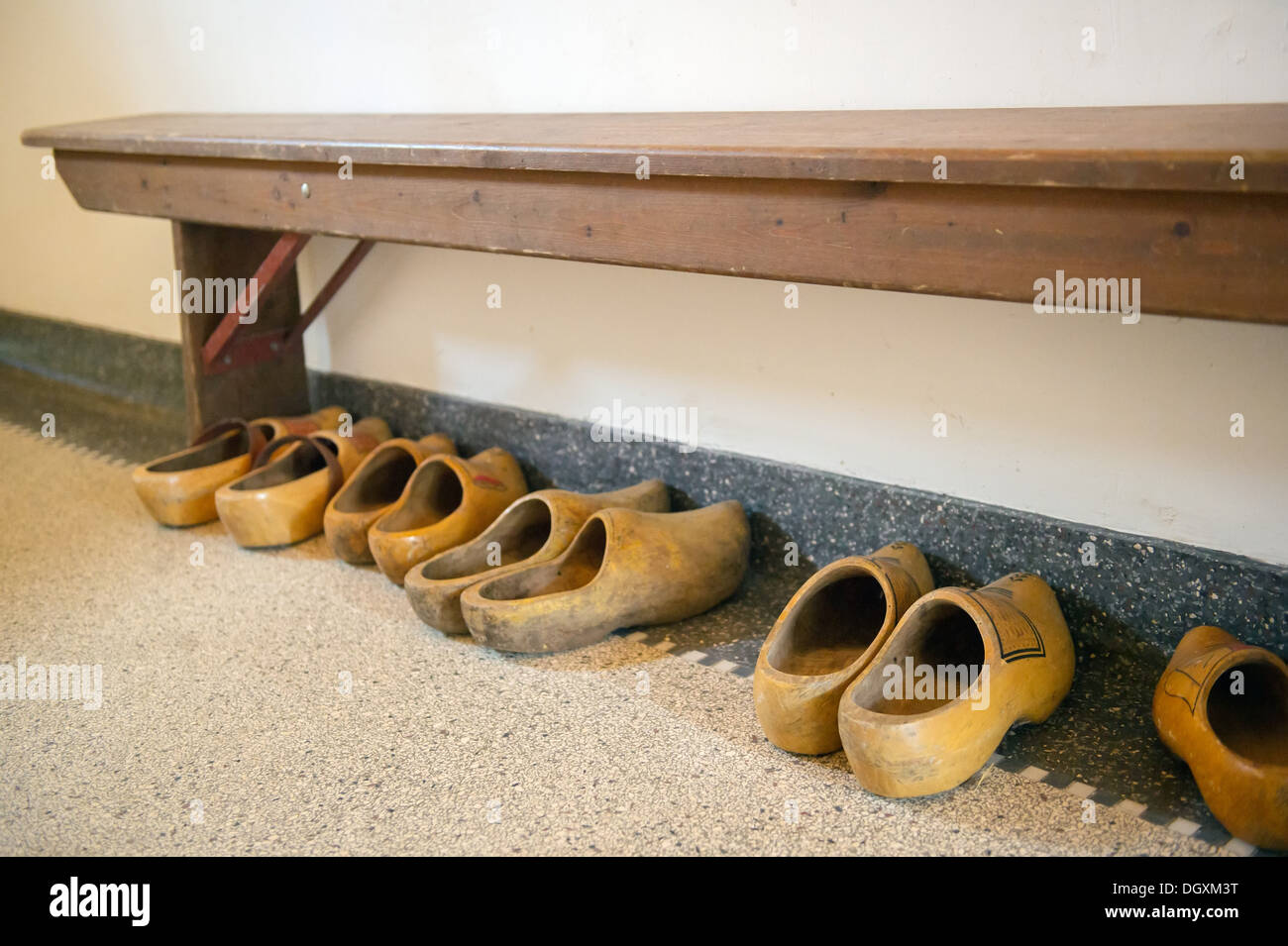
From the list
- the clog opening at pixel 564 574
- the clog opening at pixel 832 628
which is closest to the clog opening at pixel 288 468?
the clog opening at pixel 564 574

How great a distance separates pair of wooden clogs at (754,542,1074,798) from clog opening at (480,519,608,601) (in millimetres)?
368

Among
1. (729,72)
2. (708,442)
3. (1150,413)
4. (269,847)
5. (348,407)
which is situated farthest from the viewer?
(348,407)

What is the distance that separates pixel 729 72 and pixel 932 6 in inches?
13.9

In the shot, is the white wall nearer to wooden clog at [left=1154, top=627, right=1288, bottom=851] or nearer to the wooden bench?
the wooden bench

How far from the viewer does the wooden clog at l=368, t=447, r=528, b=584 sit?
1.95 metres

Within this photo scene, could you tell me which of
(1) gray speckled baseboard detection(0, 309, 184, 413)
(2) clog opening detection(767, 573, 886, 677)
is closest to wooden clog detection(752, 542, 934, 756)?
(2) clog opening detection(767, 573, 886, 677)

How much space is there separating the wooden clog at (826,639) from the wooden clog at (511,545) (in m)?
0.42

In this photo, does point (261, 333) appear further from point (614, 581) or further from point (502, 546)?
point (614, 581)

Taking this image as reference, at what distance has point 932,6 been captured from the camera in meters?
1.61

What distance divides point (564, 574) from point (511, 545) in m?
0.14

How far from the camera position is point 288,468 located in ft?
7.59

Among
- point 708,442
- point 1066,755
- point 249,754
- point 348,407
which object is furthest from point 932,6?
point 348,407

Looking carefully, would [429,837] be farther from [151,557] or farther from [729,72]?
[729,72]

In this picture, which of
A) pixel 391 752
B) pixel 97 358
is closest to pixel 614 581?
pixel 391 752
